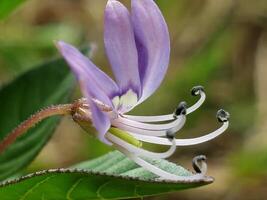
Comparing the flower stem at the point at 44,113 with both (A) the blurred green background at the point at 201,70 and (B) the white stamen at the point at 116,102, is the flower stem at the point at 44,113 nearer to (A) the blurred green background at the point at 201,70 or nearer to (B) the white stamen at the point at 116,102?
(B) the white stamen at the point at 116,102

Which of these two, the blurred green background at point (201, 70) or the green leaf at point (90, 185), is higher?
the blurred green background at point (201, 70)

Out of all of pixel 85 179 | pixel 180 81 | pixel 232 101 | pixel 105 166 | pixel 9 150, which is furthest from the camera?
pixel 232 101

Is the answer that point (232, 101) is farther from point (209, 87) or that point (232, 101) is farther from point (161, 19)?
point (161, 19)

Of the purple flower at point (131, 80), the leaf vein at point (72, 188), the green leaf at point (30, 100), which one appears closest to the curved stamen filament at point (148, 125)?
the purple flower at point (131, 80)

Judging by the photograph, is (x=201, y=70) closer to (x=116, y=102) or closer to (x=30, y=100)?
(x=30, y=100)

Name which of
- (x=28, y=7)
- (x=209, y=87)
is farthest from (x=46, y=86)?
(x=28, y=7)
